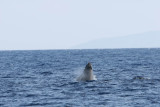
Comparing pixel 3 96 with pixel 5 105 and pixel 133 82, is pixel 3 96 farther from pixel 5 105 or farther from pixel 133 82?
pixel 133 82

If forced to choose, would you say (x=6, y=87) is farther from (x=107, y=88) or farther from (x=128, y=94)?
(x=128, y=94)

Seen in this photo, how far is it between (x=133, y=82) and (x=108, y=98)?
34.0ft

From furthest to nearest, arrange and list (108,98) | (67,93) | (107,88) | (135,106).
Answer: (107,88), (67,93), (108,98), (135,106)

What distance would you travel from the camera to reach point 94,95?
32.1 m

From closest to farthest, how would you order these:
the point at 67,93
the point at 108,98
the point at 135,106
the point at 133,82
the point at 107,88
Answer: the point at 135,106 < the point at 108,98 < the point at 67,93 < the point at 107,88 < the point at 133,82

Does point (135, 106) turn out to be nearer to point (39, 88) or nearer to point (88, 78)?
point (39, 88)

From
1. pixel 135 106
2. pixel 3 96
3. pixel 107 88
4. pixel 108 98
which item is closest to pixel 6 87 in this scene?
pixel 3 96


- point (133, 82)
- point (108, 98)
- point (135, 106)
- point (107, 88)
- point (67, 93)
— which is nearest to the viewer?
point (135, 106)

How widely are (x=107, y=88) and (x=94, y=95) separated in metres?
3.98

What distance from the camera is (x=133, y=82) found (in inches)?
1591

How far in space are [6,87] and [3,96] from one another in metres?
6.09

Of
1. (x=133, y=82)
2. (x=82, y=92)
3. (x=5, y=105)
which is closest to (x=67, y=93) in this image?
(x=82, y=92)

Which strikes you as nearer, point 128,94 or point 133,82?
point 128,94

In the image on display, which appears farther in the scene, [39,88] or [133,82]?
[133,82]
